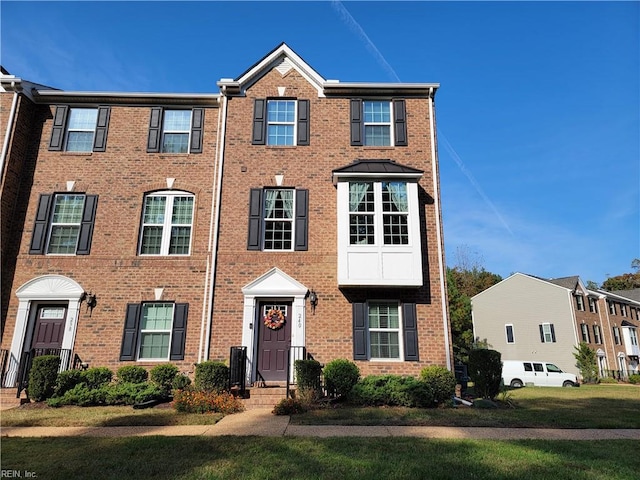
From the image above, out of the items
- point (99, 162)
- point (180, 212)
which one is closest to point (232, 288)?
point (180, 212)

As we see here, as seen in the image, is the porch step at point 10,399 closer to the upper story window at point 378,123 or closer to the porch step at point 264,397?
the porch step at point 264,397

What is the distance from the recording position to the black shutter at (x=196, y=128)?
13469mm

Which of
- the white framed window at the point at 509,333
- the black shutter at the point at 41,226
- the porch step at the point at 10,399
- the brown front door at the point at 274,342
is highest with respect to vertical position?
the black shutter at the point at 41,226

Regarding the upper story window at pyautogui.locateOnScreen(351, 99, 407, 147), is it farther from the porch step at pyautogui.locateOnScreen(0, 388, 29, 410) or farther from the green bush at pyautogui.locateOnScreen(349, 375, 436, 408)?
the porch step at pyautogui.locateOnScreen(0, 388, 29, 410)

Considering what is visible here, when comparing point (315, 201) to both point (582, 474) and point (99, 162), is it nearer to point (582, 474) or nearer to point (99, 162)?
point (99, 162)

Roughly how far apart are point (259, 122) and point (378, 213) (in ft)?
16.3

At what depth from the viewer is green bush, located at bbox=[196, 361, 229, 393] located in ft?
32.9

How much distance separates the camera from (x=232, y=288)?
12.0m

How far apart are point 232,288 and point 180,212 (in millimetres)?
3045

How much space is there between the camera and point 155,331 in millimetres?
11930

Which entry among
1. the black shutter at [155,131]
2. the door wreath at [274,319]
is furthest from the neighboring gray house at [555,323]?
the black shutter at [155,131]

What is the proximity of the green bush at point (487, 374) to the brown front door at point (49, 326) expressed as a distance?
11.4m

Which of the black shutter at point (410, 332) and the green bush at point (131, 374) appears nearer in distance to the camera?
the green bush at point (131, 374)

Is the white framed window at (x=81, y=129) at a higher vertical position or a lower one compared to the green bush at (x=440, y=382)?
higher
